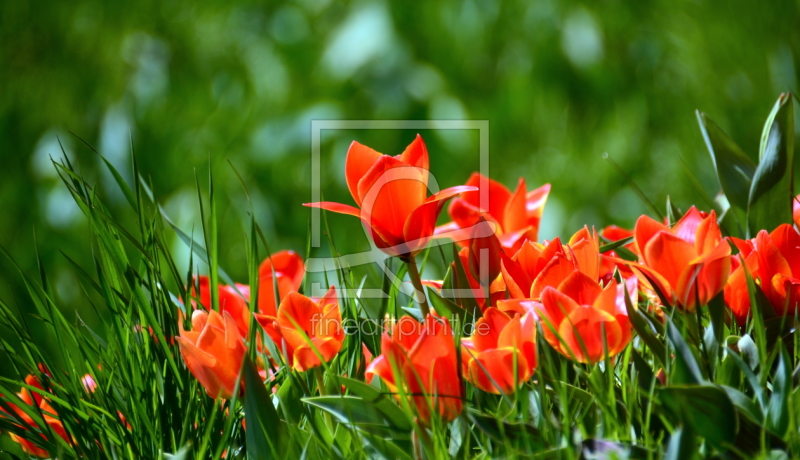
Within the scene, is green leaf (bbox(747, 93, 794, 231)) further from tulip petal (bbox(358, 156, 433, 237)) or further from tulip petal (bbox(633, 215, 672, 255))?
tulip petal (bbox(358, 156, 433, 237))

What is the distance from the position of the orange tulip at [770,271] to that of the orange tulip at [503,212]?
143mm

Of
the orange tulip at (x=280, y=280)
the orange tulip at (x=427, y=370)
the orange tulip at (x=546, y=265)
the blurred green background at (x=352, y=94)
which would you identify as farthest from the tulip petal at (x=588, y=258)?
the blurred green background at (x=352, y=94)

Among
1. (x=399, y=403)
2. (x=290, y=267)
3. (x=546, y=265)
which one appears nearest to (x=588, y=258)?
(x=546, y=265)

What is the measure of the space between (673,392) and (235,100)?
5.46 ft

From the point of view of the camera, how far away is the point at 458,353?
0.35 m

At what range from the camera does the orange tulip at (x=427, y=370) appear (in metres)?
0.35

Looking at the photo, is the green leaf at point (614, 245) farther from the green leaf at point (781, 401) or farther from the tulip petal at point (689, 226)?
the green leaf at point (781, 401)

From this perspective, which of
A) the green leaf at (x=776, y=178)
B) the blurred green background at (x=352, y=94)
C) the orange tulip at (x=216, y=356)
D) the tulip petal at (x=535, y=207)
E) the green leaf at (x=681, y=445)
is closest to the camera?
the green leaf at (x=681, y=445)

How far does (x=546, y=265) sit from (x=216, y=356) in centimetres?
18

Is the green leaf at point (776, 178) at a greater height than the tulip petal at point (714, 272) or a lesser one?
greater

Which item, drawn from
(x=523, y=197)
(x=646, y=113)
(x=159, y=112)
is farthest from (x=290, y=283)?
(x=646, y=113)

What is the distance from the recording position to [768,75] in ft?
5.76

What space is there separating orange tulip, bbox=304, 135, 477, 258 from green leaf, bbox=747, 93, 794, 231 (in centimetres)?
23

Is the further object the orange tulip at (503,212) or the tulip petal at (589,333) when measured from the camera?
the orange tulip at (503,212)
